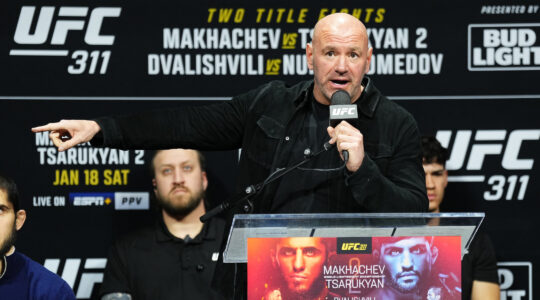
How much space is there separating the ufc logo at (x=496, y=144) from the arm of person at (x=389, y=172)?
181cm

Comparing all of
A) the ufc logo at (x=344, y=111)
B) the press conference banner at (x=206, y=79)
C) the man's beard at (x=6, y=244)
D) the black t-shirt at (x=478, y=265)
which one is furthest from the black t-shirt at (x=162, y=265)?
the ufc logo at (x=344, y=111)

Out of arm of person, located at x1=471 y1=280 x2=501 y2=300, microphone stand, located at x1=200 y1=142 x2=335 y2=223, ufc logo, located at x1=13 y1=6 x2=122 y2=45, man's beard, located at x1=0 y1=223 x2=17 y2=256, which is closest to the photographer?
microphone stand, located at x1=200 y1=142 x2=335 y2=223

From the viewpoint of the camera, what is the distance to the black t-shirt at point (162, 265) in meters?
4.15

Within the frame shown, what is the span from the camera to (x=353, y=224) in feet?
6.45

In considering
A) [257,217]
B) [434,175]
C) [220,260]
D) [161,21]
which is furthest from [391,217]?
[161,21]

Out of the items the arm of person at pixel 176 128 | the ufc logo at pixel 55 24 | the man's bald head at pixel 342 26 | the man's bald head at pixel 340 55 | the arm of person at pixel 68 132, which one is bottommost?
the arm of person at pixel 68 132

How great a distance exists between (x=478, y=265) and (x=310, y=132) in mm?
1982

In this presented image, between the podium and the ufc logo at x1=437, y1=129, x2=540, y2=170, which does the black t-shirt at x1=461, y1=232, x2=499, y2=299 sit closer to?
the ufc logo at x1=437, y1=129, x2=540, y2=170

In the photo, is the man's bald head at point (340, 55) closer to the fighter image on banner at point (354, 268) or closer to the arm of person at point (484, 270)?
the fighter image on banner at point (354, 268)

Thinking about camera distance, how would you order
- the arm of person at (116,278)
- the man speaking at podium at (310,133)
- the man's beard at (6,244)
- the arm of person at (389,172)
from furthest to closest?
1. the arm of person at (116,278)
2. the man's beard at (6,244)
3. the man speaking at podium at (310,133)
4. the arm of person at (389,172)

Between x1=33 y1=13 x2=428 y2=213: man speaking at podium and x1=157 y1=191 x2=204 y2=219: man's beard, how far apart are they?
1488 millimetres

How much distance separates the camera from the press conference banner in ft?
14.2

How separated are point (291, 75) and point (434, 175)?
0.90 meters

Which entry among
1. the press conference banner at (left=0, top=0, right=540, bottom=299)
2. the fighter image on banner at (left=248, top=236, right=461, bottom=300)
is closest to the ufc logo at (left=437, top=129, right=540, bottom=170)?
the press conference banner at (left=0, top=0, right=540, bottom=299)
